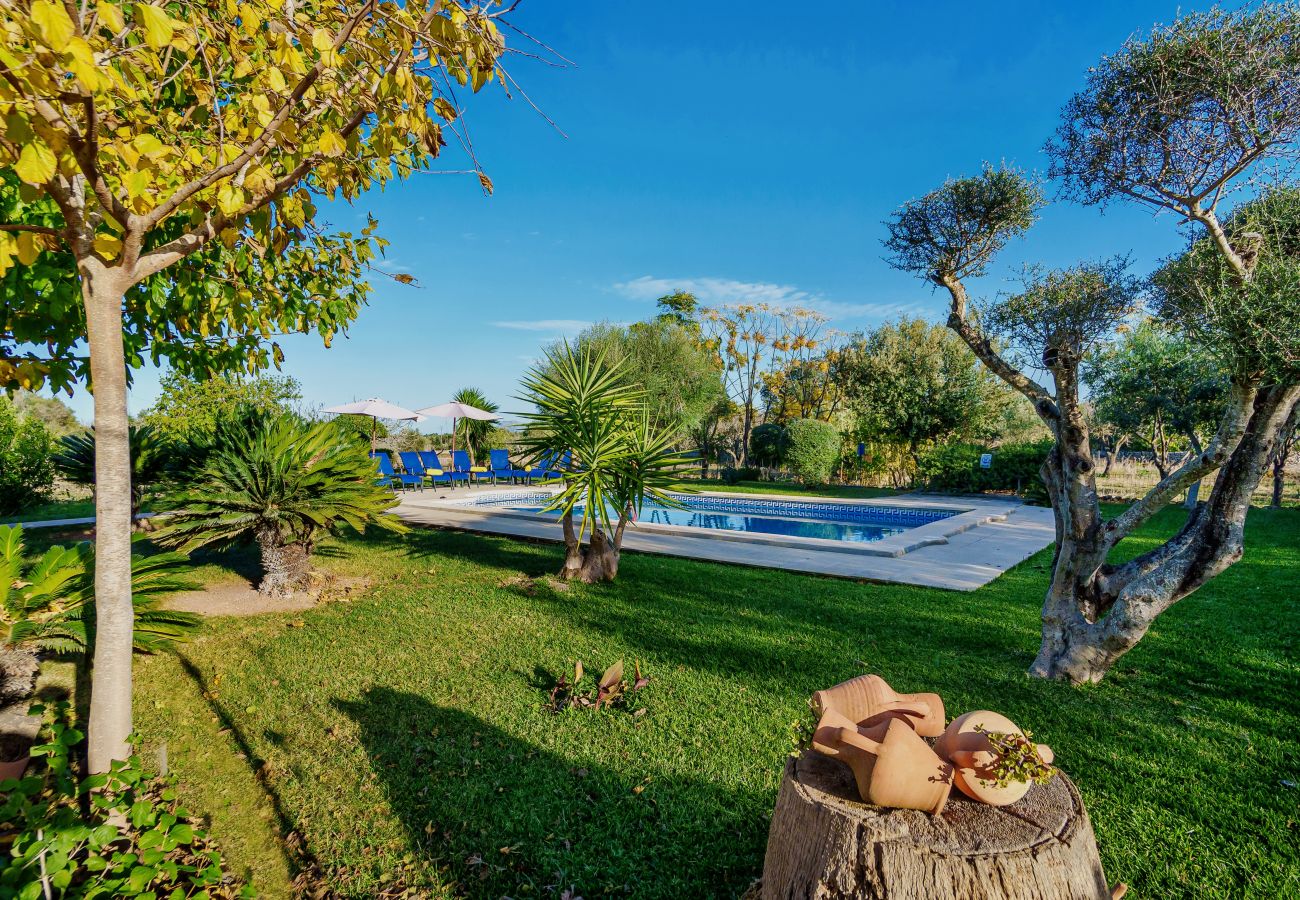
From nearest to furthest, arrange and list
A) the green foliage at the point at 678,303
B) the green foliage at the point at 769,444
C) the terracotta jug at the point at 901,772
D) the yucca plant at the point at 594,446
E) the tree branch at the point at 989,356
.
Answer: the terracotta jug at the point at 901,772 < the tree branch at the point at 989,356 < the yucca plant at the point at 594,446 < the green foliage at the point at 769,444 < the green foliage at the point at 678,303

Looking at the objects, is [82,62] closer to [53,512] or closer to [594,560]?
[594,560]

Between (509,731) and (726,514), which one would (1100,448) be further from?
(509,731)

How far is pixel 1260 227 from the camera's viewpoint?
384 cm

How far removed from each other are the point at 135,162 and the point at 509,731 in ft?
10.6

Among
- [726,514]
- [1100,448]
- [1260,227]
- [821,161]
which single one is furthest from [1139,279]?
[1100,448]

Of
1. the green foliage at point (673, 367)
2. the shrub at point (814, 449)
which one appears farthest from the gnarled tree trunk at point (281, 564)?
the green foliage at point (673, 367)

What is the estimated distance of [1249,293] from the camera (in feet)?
11.1

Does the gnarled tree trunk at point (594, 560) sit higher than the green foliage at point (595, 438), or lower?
lower

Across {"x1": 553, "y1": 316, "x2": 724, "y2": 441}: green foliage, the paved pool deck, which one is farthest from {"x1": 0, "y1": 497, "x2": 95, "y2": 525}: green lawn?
{"x1": 553, "y1": 316, "x2": 724, "y2": 441}: green foliage

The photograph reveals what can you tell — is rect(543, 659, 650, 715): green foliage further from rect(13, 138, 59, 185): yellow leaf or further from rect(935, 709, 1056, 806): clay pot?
rect(13, 138, 59, 185): yellow leaf

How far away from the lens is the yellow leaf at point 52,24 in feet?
4.65

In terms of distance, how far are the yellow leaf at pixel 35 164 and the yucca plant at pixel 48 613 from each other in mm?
2845

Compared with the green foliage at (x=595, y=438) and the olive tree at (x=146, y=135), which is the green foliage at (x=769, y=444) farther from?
the olive tree at (x=146, y=135)

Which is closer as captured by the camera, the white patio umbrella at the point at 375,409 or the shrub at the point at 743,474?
the white patio umbrella at the point at 375,409
